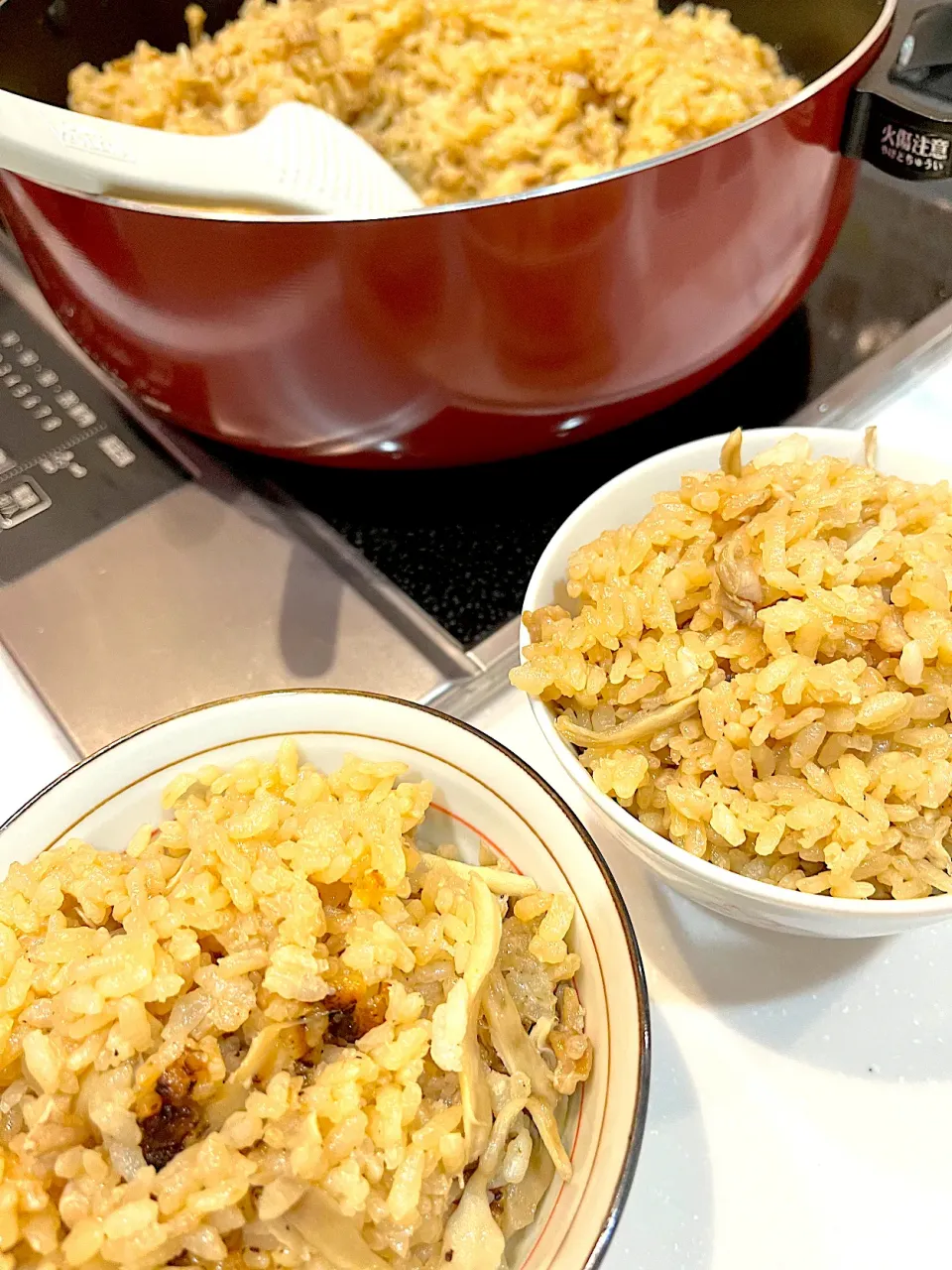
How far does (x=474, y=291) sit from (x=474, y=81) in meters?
0.42

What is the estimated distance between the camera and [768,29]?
117 centimetres

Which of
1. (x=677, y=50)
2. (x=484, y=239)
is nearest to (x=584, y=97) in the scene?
(x=677, y=50)

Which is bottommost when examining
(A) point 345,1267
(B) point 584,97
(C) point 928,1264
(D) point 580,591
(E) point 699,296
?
(C) point 928,1264

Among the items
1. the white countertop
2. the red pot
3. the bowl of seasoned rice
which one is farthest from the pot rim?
Result: the white countertop

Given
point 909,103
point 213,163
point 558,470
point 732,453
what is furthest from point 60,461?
point 909,103

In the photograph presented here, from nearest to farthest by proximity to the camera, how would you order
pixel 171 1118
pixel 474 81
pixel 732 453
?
pixel 171 1118 → pixel 732 453 → pixel 474 81

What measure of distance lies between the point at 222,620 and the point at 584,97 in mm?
648

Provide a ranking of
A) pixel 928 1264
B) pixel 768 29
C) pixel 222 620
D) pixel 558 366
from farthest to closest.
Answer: pixel 768 29 → pixel 222 620 → pixel 558 366 → pixel 928 1264

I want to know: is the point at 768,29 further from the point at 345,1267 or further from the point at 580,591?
the point at 345,1267

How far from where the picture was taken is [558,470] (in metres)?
1.04

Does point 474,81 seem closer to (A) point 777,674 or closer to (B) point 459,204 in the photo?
(B) point 459,204

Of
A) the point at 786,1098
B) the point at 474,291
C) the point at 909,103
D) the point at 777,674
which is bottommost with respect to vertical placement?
the point at 786,1098

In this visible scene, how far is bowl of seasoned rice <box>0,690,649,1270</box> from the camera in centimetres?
49

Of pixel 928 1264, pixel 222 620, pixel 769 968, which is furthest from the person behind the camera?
pixel 222 620
